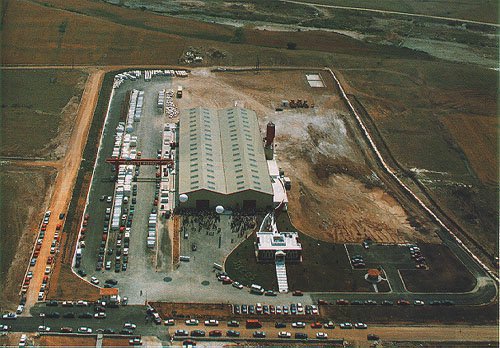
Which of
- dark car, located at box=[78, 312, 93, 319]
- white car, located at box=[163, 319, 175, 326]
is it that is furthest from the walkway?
dark car, located at box=[78, 312, 93, 319]

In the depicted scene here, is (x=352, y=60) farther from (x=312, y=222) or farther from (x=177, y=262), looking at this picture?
(x=177, y=262)

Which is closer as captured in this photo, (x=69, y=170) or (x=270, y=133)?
(x=69, y=170)

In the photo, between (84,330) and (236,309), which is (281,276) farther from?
(84,330)

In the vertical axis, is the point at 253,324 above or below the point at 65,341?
above

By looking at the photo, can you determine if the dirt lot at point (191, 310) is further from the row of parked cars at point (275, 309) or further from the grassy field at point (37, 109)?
the grassy field at point (37, 109)

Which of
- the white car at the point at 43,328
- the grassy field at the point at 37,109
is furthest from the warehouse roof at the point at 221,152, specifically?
the white car at the point at 43,328

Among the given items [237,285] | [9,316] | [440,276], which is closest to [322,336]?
[237,285]

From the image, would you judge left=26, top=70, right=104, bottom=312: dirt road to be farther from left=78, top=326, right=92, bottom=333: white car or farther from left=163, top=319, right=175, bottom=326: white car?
left=163, top=319, right=175, bottom=326: white car
